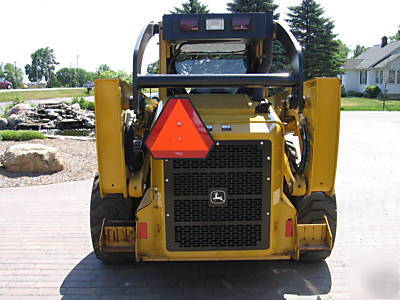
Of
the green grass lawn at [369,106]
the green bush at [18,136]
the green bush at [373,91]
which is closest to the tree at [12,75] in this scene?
the green bush at [373,91]

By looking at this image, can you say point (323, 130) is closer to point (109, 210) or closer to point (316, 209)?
point (316, 209)

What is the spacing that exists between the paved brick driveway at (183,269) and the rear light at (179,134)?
1.50 m

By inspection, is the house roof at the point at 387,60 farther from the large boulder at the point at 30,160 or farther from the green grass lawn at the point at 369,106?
the large boulder at the point at 30,160

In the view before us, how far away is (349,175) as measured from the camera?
29.8 ft

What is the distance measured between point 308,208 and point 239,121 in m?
1.25

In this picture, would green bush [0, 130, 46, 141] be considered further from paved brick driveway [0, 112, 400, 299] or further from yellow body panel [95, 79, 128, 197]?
yellow body panel [95, 79, 128, 197]

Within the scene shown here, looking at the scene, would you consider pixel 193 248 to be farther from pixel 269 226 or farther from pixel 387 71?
pixel 387 71

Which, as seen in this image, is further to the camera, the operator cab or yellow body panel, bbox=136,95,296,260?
the operator cab

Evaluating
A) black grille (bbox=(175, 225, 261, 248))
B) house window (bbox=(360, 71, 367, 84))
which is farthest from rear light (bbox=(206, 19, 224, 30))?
house window (bbox=(360, 71, 367, 84))

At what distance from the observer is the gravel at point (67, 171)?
28.7ft

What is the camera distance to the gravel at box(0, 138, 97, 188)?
8750mm

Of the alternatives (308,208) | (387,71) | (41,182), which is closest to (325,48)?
(387,71)

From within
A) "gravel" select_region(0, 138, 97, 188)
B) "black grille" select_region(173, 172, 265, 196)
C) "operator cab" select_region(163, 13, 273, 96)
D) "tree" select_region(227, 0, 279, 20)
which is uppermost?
"tree" select_region(227, 0, 279, 20)

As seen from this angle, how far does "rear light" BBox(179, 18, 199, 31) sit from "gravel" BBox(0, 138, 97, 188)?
17.6 feet
